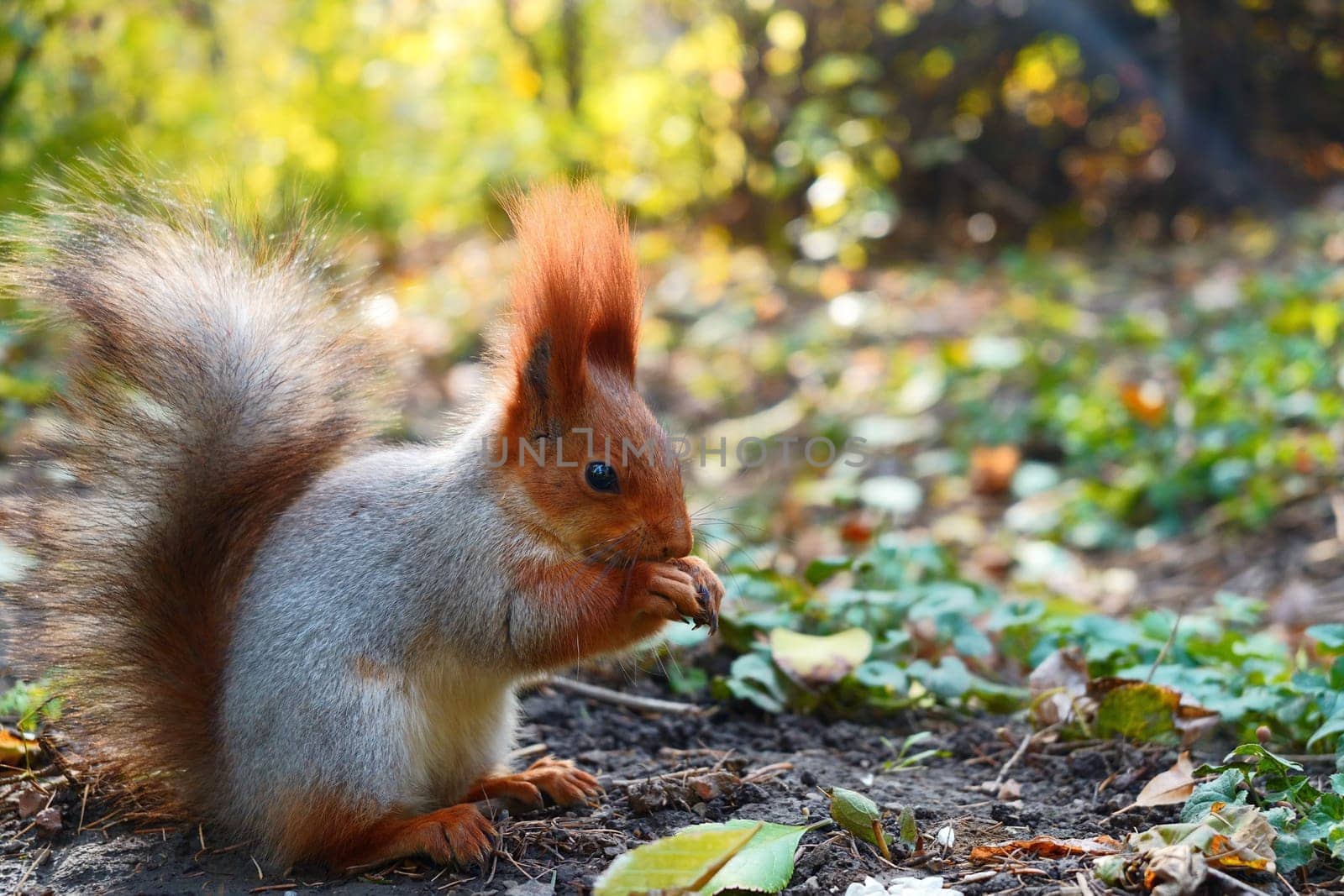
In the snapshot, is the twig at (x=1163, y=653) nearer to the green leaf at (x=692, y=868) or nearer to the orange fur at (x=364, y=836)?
the green leaf at (x=692, y=868)

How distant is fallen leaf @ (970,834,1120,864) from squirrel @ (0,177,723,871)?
0.57 metres

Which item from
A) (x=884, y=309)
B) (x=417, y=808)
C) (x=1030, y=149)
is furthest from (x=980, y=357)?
(x=417, y=808)

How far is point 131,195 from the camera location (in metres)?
2.14

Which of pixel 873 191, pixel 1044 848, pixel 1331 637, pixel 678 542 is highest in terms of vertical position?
pixel 873 191

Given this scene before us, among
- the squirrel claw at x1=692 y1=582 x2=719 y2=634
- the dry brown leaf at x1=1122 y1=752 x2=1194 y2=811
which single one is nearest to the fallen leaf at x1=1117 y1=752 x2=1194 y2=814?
the dry brown leaf at x1=1122 y1=752 x2=1194 y2=811

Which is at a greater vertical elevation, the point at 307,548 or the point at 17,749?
the point at 307,548

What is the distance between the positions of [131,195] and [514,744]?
1.30 m

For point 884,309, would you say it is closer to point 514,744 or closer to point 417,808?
point 514,744

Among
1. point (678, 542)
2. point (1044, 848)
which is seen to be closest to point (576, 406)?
point (678, 542)

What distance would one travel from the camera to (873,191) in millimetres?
A: 6672

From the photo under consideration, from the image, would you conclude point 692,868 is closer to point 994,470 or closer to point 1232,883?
point 1232,883

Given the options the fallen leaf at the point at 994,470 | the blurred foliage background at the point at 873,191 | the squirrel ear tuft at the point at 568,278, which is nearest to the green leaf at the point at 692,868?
the squirrel ear tuft at the point at 568,278

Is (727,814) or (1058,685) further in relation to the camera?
(1058,685)

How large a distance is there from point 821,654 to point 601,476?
743 millimetres
